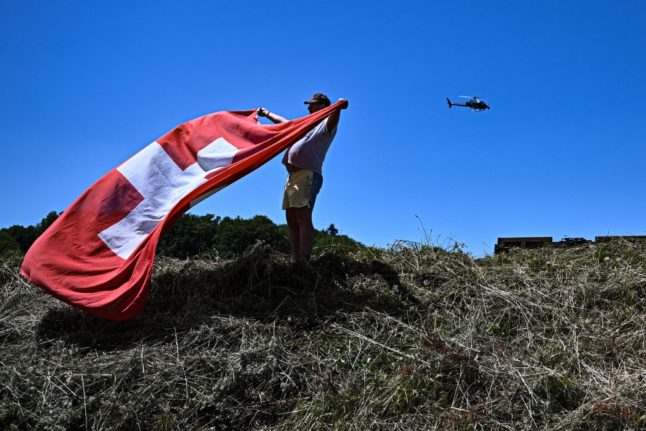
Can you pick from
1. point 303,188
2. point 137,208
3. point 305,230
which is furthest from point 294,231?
point 137,208

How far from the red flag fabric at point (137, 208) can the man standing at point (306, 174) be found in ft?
0.42

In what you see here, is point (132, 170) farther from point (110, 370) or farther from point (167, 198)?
point (110, 370)

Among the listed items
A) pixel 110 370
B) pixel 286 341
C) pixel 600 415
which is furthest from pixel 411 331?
pixel 110 370

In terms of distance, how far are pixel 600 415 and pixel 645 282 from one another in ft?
6.78

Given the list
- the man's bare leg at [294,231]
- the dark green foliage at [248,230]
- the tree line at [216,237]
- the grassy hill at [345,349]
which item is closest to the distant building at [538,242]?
the grassy hill at [345,349]

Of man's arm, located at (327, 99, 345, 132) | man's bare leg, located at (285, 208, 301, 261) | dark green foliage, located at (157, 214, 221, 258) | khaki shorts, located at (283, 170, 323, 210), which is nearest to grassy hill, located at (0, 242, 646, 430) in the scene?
man's bare leg, located at (285, 208, 301, 261)

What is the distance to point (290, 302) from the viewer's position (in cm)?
508

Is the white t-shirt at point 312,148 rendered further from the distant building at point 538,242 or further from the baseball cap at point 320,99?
the distant building at point 538,242

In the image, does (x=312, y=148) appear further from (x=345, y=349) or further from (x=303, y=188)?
(x=345, y=349)

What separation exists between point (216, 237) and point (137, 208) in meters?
7.15

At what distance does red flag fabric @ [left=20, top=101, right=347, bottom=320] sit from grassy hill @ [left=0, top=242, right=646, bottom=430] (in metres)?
0.34

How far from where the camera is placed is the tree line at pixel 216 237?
6.72 m

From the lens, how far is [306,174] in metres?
5.74

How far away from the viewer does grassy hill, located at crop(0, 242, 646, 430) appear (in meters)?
3.81
